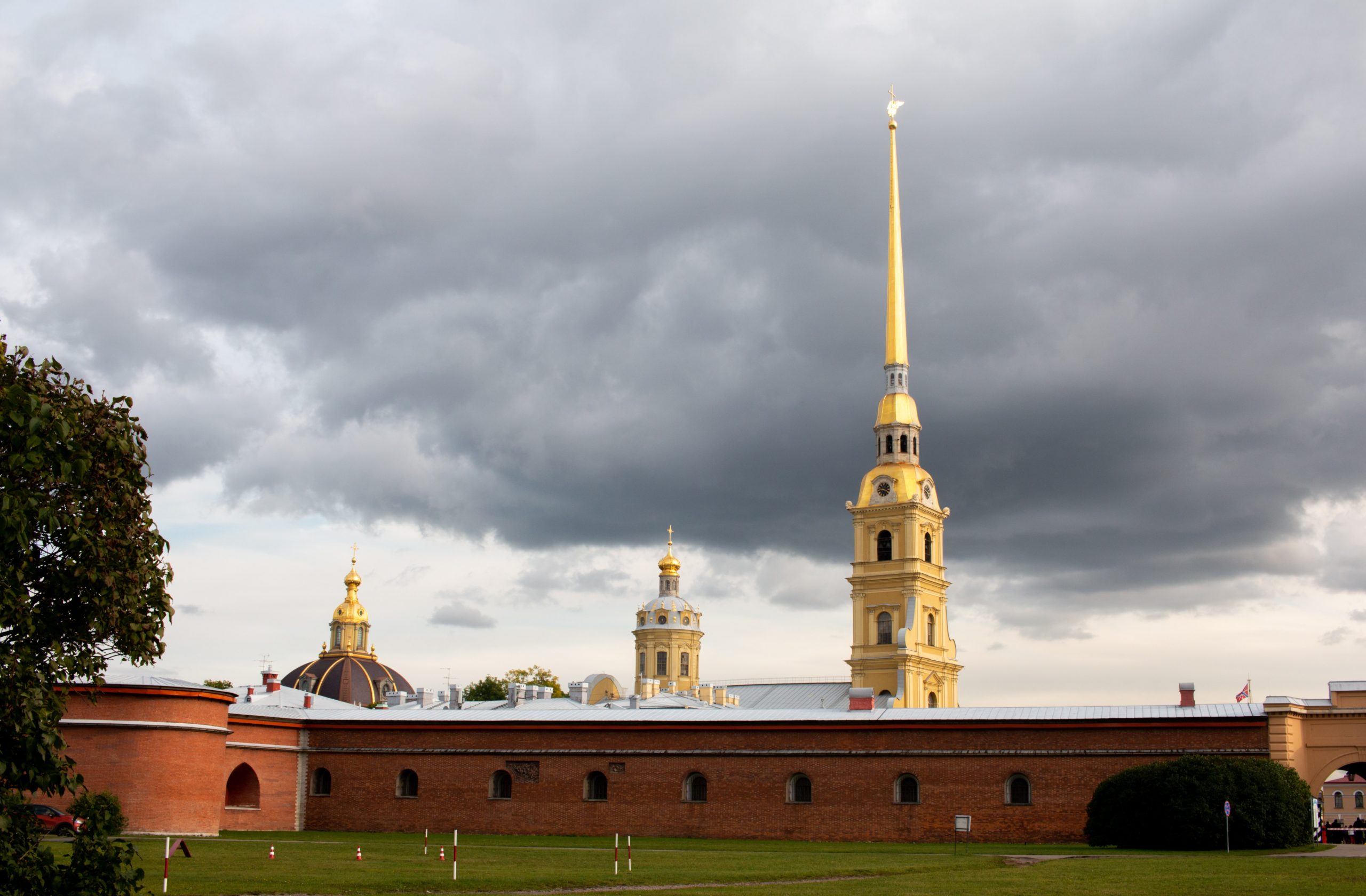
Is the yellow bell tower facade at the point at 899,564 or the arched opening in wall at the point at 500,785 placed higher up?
the yellow bell tower facade at the point at 899,564

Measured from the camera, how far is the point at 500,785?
45062 millimetres

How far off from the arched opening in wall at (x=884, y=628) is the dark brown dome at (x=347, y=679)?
3721 cm

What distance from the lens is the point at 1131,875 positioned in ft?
78.7

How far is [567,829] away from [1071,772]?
53.1 feet

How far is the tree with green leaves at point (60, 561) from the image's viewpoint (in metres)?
13.1

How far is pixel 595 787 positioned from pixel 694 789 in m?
3.47

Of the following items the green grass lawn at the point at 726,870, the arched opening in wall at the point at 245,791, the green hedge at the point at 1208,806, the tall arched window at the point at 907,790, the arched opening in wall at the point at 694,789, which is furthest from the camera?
the arched opening in wall at the point at 245,791

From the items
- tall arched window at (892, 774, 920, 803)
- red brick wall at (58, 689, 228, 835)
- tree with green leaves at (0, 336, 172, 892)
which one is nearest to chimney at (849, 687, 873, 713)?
tall arched window at (892, 774, 920, 803)

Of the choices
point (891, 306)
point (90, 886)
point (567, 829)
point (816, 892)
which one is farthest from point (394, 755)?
point (891, 306)

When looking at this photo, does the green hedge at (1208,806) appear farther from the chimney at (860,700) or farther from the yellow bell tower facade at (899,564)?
the yellow bell tower facade at (899,564)

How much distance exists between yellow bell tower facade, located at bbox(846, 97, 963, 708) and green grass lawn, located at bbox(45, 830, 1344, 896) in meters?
45.9

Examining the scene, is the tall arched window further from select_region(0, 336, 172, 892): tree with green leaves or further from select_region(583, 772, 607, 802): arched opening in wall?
select_region(0, 336, 172, 892): tree with green leaves

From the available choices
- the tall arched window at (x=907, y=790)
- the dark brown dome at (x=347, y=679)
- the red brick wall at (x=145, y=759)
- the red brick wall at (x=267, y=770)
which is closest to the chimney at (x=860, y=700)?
the tall arched window at (x=907, y=790)

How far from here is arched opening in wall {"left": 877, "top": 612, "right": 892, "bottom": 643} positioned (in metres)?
83.5
